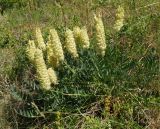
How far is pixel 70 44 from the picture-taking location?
4105 mm

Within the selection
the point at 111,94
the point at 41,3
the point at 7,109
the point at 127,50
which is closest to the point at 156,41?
the point at 127,50

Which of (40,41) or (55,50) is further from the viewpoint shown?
(40,41)

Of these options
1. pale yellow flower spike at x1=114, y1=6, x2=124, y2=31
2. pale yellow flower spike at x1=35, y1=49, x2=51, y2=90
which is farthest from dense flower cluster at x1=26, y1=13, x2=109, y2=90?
pale yellow flower spike at x1=114, y1=6, x2=124, y2=31

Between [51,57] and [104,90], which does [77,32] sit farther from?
[104,90]

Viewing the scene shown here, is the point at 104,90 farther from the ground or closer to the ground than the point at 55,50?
closer to the ground

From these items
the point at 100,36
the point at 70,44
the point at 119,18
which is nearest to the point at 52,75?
the point at 70,44

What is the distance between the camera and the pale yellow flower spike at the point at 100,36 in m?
4.03

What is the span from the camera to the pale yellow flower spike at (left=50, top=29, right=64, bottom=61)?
4004 millimetres

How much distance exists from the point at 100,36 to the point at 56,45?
0.39m

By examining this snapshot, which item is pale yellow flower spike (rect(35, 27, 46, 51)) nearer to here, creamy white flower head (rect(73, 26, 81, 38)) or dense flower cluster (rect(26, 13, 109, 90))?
dense flower cluster (rect(26, 13, 109, 90))

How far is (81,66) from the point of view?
422cm

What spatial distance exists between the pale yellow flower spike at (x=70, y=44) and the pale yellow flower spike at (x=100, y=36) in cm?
21

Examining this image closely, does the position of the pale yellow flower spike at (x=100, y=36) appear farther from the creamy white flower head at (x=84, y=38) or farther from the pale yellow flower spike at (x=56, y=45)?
the pale yellow flower spike at (x=56, y=45)

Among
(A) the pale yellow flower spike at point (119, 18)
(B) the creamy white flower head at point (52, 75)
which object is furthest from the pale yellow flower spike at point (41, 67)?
(A) the pale yellow flower spike at point (119, 18)
